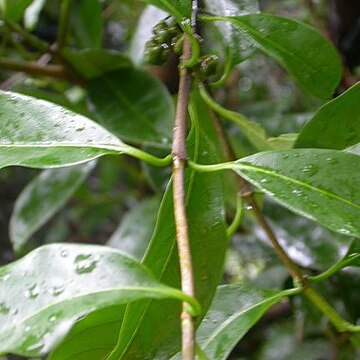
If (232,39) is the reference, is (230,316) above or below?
below

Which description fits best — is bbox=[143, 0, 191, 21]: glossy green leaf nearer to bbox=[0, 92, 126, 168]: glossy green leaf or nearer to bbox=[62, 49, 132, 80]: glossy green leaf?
bbox=[0, 92, 126, 168]: glossy green leaf

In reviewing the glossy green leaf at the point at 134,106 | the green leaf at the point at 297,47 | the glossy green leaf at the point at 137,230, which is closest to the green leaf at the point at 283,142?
the green leaf at the point at 297,47

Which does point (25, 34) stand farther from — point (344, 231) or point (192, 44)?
point (344, 231)

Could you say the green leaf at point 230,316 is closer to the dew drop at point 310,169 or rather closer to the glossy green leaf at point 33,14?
the dew drop at point 310,169

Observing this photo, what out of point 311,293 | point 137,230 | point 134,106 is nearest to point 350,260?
point 311,293

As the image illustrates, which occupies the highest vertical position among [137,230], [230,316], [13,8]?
[13,8]

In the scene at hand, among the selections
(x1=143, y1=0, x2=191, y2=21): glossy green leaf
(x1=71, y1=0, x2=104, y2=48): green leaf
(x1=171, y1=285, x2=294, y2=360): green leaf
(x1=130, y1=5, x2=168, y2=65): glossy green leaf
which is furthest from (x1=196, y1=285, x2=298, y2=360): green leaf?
(x1=71, y1=0, x2=104, y2=48): green leaf

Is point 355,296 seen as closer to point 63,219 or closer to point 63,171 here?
point 63,171
